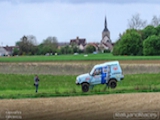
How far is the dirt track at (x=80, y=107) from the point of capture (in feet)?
61.0

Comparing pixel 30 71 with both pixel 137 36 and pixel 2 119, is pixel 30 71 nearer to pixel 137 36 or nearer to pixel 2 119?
pixel 2 119

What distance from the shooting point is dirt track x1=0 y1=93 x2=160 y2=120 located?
18.6 meters

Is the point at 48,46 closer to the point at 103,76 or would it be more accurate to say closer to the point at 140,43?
the point at 140,43

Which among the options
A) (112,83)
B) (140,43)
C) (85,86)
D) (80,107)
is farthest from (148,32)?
(80,107)

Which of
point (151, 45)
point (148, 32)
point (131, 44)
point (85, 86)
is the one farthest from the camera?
point (148, 32)

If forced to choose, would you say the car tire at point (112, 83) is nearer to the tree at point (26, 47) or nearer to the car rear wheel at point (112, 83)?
the car rear wheel at point (112, 83)

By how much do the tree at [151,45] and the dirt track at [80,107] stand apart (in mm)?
67210

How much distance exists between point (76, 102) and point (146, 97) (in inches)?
149

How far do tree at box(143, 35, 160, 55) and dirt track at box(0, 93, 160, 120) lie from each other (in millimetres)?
67210

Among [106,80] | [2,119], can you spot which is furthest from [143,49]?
[2,119]

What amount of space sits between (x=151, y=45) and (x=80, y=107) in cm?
7180

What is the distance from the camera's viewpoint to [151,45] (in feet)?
298

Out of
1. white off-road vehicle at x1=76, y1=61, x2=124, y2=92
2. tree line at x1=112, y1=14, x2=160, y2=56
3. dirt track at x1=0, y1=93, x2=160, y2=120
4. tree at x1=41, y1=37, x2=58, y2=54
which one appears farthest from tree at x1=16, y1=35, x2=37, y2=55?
dirt track at x1=0, y1=93, x2=160, y2=120

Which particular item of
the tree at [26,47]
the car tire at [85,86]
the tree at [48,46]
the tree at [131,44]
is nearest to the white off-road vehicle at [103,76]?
the car tire at [85,86]
